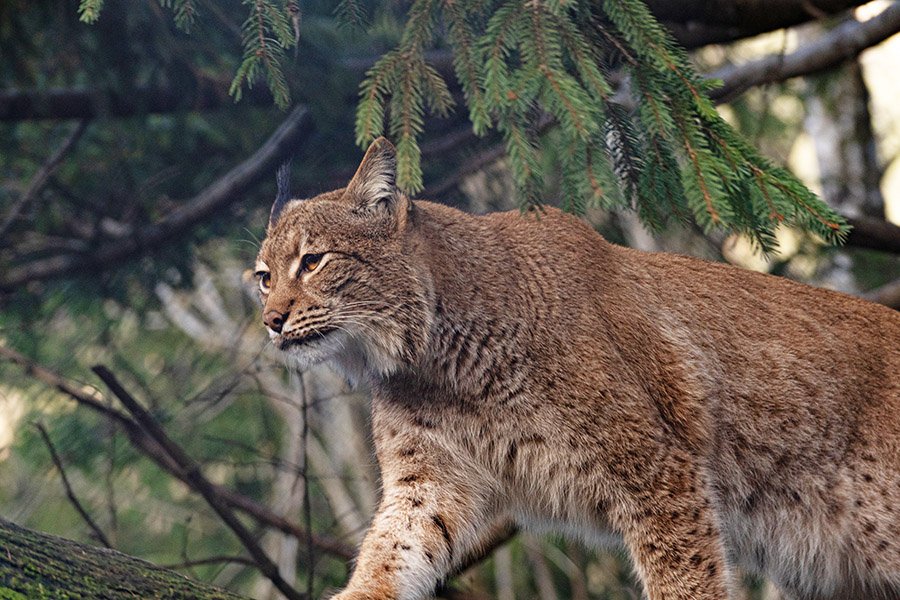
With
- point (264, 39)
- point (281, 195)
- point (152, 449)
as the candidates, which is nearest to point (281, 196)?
point (281, 195)

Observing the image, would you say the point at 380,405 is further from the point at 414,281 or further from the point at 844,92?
the point at 844,92

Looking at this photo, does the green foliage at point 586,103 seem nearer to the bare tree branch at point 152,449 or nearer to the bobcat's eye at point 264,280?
the bobcat's eye at point 264,280

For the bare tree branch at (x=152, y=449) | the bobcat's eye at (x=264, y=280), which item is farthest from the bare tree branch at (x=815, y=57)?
the bare tree branch at (x=152, y=449)

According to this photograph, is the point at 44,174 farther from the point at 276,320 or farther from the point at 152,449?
the point at 276,320

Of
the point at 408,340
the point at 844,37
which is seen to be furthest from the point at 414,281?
the point at 844,37

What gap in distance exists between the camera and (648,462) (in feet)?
12.6

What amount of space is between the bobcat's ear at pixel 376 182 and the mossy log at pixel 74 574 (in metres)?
1.52

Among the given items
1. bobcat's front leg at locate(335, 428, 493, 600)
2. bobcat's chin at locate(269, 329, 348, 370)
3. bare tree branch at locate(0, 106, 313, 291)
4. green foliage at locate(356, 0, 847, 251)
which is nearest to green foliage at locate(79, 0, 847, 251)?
green foliage at locate(356, 0, 847, 251)

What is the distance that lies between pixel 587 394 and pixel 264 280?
4.30 ft

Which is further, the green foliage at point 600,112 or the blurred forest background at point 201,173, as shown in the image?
the blurred forest background at point 201,173

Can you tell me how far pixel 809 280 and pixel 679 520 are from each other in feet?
11.9

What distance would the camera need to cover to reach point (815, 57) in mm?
6367

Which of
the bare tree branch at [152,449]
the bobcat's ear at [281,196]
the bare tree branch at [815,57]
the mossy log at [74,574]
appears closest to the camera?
the mossy log at [74,574]

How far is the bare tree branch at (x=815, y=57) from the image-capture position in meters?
6.00
